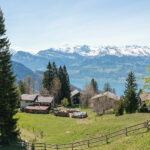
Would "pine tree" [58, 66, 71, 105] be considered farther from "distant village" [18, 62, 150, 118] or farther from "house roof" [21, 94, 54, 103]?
"house roof" [21, 94, 54, 103]

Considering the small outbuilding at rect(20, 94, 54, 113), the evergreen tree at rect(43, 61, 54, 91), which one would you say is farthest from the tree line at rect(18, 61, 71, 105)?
the small outbuilding at rect(20, 94, 54, 113)

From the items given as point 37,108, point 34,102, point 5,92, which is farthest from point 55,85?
point 5,92

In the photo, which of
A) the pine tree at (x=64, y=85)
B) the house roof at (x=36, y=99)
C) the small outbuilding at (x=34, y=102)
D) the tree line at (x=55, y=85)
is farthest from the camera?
the pine tree at (x=64, y=85)

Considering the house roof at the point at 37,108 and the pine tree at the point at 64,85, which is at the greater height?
the pine tree at the point at 64,85

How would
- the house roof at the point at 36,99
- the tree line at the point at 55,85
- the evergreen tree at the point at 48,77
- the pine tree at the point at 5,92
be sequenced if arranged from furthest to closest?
the evergreen tree at the point at 48,77 < the tree line at the point at 55,85 < the house roof at the point at 36,99 < the pine tree at the point at 5,92

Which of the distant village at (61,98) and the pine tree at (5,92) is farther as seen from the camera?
the distant village at (61,98)

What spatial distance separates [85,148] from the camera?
24969 millimetres

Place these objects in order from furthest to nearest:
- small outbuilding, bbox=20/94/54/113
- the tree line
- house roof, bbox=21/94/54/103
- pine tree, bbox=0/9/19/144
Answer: the tree line → house roof, bbox=21/94/54/103 → small outbuilding, bbox=20/94/54/113 → pine tree, bbox=0/9/19/144

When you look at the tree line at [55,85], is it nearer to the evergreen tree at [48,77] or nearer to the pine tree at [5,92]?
the evergreen tree at [48,77]

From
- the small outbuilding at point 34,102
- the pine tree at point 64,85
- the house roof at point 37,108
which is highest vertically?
the pine tree at point 64,85

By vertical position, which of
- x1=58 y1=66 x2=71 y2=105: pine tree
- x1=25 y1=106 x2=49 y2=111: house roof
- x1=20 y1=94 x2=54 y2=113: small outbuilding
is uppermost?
x1=58 y1=66 x2=71 y2=105: pine tree

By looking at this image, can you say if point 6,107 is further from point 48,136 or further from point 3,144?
point 48,136

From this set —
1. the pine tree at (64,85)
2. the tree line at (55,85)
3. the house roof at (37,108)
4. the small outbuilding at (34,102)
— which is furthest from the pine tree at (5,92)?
the pine tree at (64,85)

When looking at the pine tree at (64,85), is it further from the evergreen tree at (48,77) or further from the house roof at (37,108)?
the house roof at (37,108)
